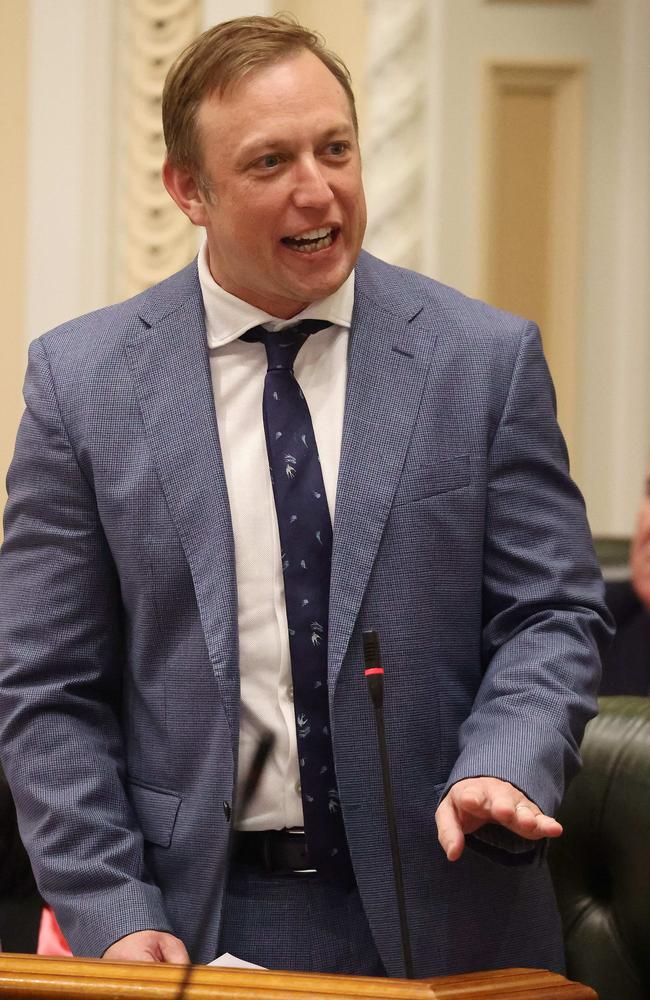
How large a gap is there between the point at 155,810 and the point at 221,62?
83cm

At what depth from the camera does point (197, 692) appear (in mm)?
1485

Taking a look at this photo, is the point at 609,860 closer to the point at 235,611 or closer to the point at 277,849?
the point at 277,849

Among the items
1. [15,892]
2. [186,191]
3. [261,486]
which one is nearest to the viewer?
[261,486]

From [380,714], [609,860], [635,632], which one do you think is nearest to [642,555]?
[635,632]

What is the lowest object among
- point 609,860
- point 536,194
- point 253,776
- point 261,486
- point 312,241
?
point 609,860

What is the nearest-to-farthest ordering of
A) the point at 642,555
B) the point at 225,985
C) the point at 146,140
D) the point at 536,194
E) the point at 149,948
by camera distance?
1. the point at 225,985
2. the point at 149,948
3. the point at 642,555
4. the point at 146,140
5. the point at 536,194

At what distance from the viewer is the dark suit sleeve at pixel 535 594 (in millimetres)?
1395

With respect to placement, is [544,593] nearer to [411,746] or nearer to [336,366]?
Result: [411,746]

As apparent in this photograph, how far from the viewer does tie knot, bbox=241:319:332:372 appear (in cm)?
156

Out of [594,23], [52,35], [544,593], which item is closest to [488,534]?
[544,593]

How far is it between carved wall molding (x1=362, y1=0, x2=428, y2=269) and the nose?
6.04ft

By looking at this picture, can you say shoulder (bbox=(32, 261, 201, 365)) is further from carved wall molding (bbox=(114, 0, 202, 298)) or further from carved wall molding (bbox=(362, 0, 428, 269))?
carved wall molding (bbox=(362, 0, 428, 269))

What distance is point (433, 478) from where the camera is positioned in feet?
4.90

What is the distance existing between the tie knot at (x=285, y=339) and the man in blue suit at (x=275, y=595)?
0.4 inches
